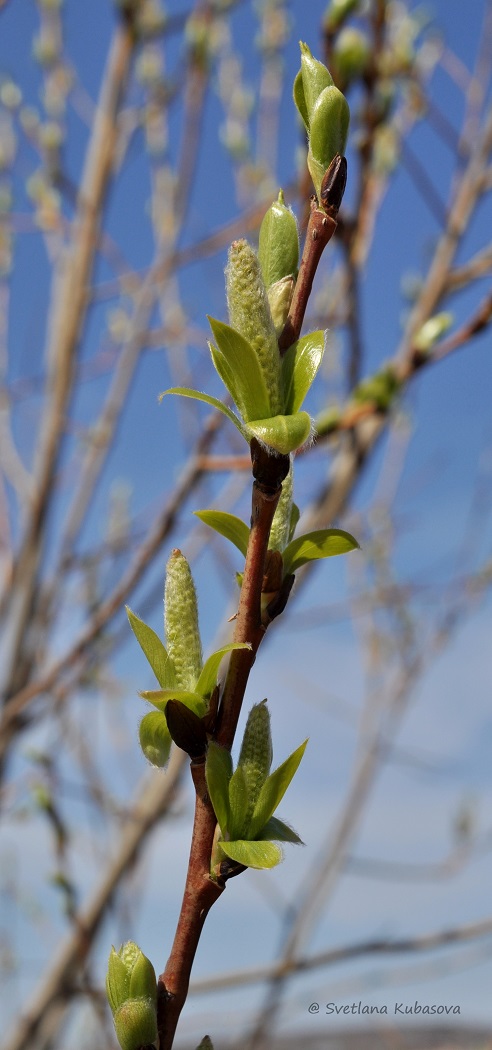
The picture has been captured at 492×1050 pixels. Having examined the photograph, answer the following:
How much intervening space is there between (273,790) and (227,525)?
4.5 inches

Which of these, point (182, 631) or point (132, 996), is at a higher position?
point (182, 631)

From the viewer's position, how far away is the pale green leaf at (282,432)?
335 millimetres

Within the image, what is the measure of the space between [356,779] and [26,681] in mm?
736

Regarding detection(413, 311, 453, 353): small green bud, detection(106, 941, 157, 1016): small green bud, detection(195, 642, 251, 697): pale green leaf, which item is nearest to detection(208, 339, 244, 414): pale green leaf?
detection(195, 642, 251, 697): pale green leaf

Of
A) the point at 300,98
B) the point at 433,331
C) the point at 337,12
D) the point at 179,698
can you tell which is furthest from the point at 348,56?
the point at 179,698

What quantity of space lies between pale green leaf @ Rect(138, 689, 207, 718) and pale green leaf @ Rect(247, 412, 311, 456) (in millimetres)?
102

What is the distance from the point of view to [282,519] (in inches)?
15.1

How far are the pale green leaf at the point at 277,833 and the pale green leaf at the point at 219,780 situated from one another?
2 cm

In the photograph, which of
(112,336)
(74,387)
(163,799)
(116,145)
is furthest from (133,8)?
(163,799)

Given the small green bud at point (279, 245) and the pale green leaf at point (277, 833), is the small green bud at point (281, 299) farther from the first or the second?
the pale green leaf at point (277, 833)

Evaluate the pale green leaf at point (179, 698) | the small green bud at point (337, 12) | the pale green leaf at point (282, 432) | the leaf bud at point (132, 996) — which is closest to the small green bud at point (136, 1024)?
the leaf bud at point (132, 996)

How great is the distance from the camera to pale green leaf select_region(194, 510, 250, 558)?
0.39 metres

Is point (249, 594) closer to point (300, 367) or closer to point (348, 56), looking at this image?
point (300, 367)

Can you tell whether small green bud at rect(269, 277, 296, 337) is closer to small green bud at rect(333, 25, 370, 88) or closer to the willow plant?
the willow plant
